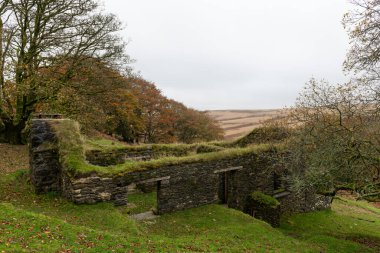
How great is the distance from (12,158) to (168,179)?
1105 cm

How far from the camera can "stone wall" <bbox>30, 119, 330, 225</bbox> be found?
1327 centimetres

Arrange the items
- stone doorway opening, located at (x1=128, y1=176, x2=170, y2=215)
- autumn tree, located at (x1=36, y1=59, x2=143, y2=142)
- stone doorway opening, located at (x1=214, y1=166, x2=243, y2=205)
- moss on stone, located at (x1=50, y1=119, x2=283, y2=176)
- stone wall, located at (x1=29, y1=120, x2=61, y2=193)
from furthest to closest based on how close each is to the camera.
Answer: autumn tree, located at (x1=36, y1=59, x2=143, y2=142) → stone doorway opening, located at (x1=214, y1=166, x2=243, y2=205) → stone doorway opening, located at (x1=128, y1=176, x2=170, y2=215) → stone wall, located at (x1=29, y1=120, x2=61, y2=193) → moss on stone, located at (x1=50, y1=119, x2=283, y2=176)

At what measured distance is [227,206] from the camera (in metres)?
17.5

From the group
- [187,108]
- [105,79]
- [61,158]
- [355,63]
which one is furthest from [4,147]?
[187,108]

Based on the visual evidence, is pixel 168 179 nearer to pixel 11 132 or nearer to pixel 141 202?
pixel 141 202

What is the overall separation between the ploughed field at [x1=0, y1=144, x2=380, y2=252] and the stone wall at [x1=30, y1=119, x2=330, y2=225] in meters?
0.50

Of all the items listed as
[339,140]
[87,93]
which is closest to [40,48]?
[87,93]

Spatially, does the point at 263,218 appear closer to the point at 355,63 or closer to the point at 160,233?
the point at 160,233

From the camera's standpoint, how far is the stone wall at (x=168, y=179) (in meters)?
13.3

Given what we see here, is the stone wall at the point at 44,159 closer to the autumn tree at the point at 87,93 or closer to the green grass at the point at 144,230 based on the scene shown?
the green grass at the point at 144,230

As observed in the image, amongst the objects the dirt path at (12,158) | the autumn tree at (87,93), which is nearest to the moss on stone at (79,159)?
the dirt path at (12,158)

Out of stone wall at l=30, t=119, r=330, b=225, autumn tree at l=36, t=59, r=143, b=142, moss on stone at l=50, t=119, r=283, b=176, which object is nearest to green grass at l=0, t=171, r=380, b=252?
stone wall at l=30, t=119, r=330, b=225

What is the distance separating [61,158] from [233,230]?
8042 millimetres

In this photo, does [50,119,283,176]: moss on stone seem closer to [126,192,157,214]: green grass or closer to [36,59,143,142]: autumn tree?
[126,192,157,214]: green grass
